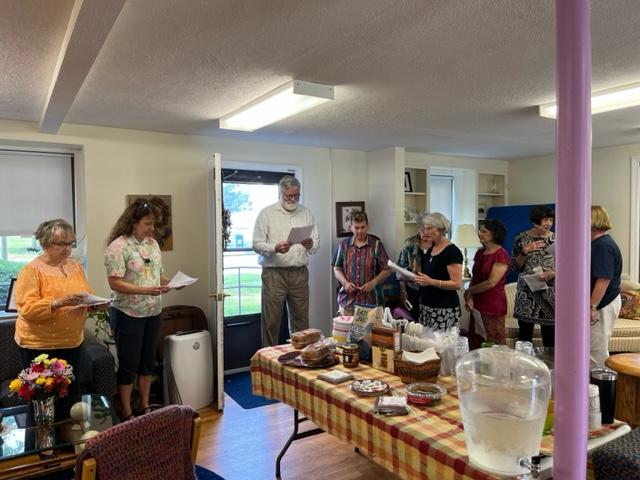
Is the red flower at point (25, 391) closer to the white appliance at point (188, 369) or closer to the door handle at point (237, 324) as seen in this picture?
the white appliance at point (188, 369)

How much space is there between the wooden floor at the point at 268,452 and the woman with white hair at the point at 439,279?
0.97 m

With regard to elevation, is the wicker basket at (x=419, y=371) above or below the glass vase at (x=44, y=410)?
above

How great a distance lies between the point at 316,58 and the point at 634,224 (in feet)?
14.4

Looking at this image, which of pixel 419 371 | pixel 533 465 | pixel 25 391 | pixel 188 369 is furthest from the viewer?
pixel 188 369

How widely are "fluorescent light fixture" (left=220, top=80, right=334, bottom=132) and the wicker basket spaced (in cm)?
150

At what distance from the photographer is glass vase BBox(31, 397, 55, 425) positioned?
2095 mm

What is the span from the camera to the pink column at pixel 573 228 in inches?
41.1

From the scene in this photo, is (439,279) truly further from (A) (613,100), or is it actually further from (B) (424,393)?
(A) (613,100)

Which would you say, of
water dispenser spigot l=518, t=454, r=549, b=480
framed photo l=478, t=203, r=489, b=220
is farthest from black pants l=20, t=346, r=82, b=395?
framed photo l=478, t=203, r=489, b=220

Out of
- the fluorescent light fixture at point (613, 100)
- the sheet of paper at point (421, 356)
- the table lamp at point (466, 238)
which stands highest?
the fluorescent light fixture at point (613, 100)

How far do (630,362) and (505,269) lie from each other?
0.94 metres

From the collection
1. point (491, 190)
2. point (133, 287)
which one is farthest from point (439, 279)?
point (491, 190)

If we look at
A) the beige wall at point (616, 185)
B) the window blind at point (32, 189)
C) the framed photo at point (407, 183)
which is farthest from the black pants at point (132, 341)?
the beige wall at point (616, 185)

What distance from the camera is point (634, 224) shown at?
16.1ft
